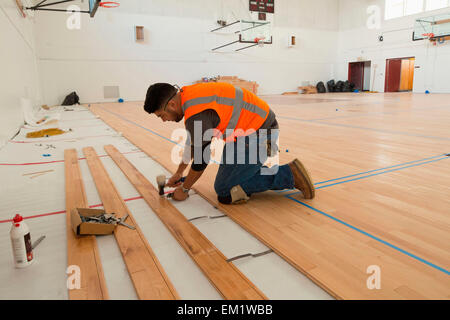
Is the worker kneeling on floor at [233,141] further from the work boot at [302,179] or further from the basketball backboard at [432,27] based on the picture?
the basketball backboard at [432,27]

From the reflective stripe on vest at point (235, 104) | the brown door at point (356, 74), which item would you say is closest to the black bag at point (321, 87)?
the brown door at point (356, 74)

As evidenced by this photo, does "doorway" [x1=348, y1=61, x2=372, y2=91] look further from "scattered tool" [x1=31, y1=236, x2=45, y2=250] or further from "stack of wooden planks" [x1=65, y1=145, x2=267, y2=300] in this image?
"scattered tool" [x1=31, y1=236, x2=45, y2=250]

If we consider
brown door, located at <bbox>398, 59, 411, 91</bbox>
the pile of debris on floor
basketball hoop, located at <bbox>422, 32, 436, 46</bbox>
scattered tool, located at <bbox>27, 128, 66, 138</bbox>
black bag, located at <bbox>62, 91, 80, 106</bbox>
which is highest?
basketball hoop, located at <bbox>422, 32, 436, 46</bbox>

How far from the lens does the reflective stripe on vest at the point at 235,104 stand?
72.2 inches

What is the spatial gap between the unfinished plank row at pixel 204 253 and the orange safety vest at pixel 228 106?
604mm

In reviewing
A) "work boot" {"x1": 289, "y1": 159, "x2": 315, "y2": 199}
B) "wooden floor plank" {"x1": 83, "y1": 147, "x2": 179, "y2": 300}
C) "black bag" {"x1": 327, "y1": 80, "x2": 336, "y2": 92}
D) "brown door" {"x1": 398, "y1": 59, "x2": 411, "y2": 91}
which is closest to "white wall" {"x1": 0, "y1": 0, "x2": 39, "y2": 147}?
"wooden floor plank" {"x1": 83, "y1": 147, "x2": 179, "y2": 300}

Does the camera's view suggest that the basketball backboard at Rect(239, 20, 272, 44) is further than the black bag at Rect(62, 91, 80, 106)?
Yes

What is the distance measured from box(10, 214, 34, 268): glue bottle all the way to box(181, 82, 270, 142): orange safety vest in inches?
37.6

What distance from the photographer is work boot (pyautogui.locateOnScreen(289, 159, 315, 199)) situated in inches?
86.7

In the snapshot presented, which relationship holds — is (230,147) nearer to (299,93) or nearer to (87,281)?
(87,281)

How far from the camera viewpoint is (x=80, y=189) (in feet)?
8.47

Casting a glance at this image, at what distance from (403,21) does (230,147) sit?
17.4 m
